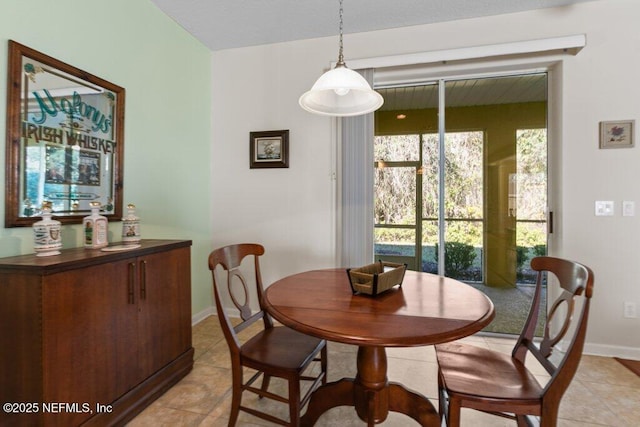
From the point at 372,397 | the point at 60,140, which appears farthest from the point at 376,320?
the point at 60,140

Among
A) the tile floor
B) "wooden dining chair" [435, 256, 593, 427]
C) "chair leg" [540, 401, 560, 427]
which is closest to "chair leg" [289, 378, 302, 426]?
the tile floor

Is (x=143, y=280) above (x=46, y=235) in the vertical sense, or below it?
below

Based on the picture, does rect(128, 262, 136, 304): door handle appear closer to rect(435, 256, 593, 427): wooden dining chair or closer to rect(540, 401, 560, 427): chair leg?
rect(435, 256, 593, 427): wooden dining chair

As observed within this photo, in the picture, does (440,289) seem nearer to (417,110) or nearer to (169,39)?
(417,110)

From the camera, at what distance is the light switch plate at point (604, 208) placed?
2408mm

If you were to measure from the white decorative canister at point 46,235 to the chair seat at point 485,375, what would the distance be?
200 cm

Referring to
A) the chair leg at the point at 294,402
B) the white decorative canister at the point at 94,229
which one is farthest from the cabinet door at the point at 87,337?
the chair leg at the point at 294,402

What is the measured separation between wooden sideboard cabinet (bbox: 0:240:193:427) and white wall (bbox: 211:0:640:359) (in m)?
1.29

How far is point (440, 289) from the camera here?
5.09 feet

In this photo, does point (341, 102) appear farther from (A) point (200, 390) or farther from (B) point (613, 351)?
(B) point (613, 351)

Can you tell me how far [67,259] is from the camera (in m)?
1.43

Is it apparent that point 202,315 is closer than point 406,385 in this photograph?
No

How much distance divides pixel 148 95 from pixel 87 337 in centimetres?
187

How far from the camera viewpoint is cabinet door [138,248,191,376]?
5.93 ft
